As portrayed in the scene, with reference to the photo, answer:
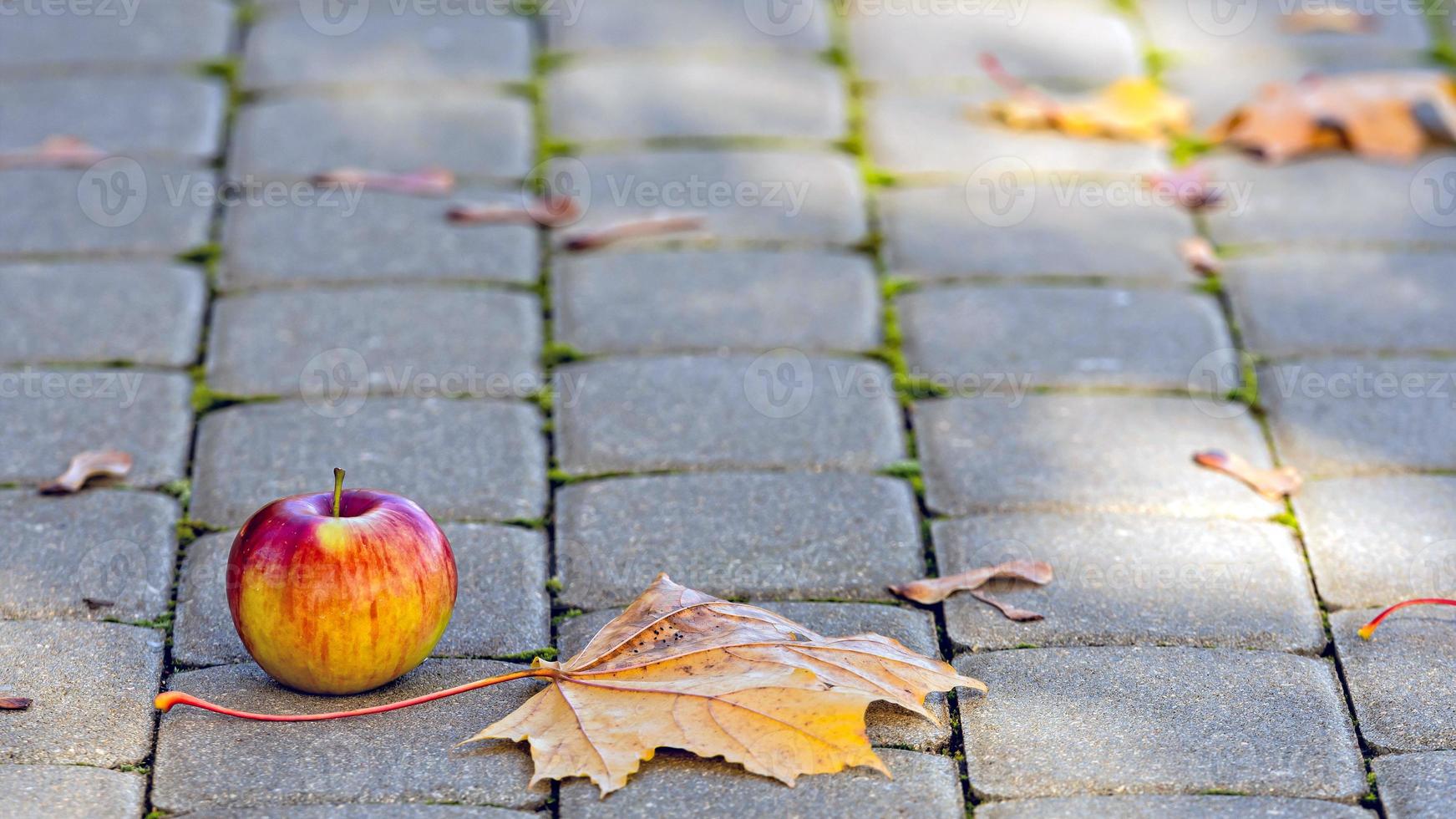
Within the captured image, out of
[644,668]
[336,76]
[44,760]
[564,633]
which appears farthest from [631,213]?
[44,760]

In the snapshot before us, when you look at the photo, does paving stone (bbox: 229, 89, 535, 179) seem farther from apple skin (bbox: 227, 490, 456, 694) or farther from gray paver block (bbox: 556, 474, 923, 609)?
apple skin (bbox: 227, 490, 456, 694)

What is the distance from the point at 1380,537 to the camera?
2303 mm

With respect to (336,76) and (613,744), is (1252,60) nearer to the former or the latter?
(336,76)

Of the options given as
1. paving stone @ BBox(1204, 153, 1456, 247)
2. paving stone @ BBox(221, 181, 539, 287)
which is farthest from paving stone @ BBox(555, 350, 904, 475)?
paving stone @ BBox(1204, 153, 1456, 247)

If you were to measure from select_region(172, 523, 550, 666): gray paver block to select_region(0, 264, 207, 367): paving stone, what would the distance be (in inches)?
23.3

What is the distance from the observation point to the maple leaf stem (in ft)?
6.80

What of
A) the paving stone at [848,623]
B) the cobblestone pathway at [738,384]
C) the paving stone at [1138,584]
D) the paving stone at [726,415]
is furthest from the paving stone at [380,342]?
the paving stone at [1138,584]

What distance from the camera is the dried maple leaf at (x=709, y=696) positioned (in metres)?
1.78

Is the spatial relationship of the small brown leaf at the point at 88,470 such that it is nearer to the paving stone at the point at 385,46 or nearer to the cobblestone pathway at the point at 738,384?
the cobblestone pathway at the point at 738,384

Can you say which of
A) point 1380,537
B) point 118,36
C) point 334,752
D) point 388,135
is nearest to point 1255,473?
point 1380,537

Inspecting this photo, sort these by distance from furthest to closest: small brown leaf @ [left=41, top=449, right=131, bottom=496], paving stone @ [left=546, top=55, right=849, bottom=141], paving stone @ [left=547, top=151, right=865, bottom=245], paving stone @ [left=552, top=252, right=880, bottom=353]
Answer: paving stone @ [left=546, top=55, right=849, bottom=141], paving stone @ [left=547, top=151, right=865, bottom=245], paving stone @ [left=552, top=252, right=880, bottom=353], small brown leaf @ [left=41, top=449, right=131, bottom=496]

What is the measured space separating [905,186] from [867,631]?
1431mm

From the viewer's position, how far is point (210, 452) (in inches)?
95.3

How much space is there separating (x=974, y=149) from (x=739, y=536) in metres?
1.47
